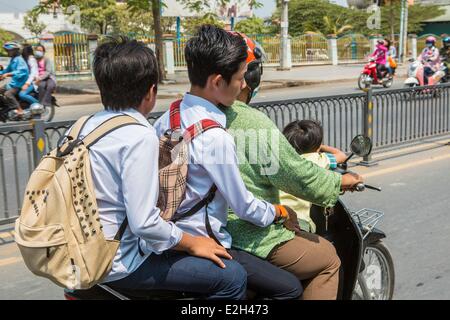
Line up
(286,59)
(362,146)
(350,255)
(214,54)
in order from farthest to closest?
(286,59), (350,255), (362,146), (214,54)

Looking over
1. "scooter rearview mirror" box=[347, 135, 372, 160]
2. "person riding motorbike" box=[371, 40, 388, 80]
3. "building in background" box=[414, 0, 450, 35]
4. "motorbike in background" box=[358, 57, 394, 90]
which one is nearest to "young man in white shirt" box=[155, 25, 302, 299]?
"scooter rearview mirror" box=[347, 135, 372, 160]

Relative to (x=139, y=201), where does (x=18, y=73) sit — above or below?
above

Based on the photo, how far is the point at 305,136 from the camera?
113 inches

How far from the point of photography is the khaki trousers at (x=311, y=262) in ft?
8.12

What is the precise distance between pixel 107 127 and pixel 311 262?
3.35 feet

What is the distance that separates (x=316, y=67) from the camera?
104 ft

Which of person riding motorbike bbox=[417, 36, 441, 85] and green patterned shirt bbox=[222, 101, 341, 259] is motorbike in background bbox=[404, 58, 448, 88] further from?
green patterned shirt bbox=[222, 101, 341, 259]

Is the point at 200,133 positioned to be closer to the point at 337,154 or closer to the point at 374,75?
the point at 337,154

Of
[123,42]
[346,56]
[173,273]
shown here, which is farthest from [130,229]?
[346,56]

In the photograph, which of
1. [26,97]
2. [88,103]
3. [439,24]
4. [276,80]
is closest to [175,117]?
[26,97]

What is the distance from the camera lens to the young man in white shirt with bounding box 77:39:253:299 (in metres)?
2.04

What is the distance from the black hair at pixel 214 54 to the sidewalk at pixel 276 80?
1564cm
